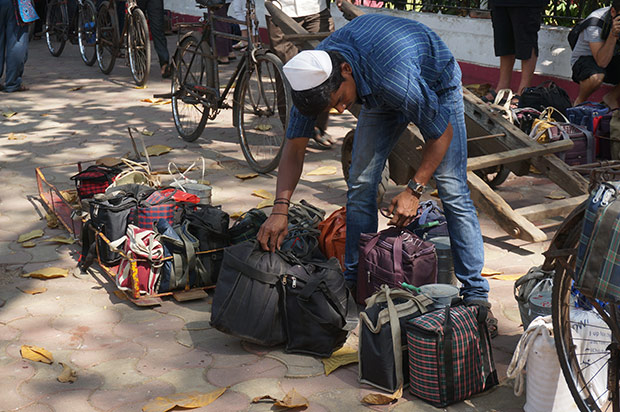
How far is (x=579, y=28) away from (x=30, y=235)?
5116 millimetres

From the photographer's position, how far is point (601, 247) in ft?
8.39

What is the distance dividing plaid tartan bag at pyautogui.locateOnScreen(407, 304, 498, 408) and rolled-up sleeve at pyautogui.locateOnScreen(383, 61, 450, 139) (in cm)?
81

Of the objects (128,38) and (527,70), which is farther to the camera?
(128,38)

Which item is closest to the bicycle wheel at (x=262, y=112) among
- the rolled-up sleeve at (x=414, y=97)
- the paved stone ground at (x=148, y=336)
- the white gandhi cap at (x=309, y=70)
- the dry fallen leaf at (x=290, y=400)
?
the paved stone ground at (x=148, y=336)

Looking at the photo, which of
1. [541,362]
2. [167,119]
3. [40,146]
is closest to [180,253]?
[541,362]

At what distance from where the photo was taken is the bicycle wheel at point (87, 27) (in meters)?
11.4

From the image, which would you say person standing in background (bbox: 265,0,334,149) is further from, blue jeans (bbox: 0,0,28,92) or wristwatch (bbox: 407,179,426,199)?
blue jeans (bbox: 0,0,28,92)

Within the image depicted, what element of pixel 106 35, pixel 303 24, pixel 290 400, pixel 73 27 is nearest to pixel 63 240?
pixel 290 400

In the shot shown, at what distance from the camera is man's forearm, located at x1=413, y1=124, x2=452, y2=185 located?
3.60m

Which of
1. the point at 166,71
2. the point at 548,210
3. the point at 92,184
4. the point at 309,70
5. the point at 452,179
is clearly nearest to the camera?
the point at 309,70

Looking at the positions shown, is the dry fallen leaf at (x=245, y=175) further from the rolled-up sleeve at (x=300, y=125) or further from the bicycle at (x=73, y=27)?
the bicycle at (x=73, y=27)

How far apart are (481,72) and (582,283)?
22.0 feet

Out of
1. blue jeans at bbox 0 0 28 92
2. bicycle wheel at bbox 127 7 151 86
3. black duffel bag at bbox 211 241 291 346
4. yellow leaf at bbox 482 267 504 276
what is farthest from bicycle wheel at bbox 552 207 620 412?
blue jeans at bbox 0 0 28 92

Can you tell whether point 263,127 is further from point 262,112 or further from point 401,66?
point 401,66
